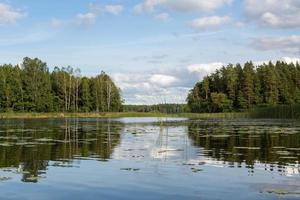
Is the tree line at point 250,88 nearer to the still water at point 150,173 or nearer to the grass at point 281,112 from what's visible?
the grass at point 281,112

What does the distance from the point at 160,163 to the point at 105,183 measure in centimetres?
520

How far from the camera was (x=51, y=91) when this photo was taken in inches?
5369

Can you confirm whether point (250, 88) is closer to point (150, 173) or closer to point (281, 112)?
point (281, 112)

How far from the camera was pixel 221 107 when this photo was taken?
5389 inches

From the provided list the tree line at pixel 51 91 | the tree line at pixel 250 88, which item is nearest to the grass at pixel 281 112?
the tree line at pixel 250 88

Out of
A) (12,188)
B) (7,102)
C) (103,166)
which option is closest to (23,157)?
(103,166)

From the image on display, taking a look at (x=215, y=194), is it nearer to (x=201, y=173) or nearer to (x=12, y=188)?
(x=201, y=173)

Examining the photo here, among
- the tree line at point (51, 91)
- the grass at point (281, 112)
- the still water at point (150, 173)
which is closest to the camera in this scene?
the still water at point (150, 173)

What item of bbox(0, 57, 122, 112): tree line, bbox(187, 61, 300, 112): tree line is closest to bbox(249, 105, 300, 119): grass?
bbox(187, 61, 300, 112): tree line

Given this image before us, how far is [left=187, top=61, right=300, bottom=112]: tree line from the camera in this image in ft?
438

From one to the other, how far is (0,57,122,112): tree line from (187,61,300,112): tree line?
29.2 meters

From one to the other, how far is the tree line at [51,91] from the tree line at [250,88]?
29208mm

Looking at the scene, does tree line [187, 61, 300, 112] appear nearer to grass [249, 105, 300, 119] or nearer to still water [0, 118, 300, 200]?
grass [249, 105, 300, 119]

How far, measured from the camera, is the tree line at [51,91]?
402 feet
